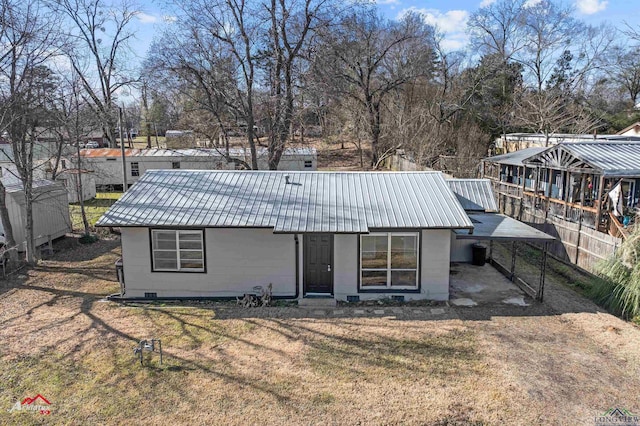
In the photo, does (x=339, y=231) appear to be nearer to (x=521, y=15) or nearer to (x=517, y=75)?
(x=517, y=75)

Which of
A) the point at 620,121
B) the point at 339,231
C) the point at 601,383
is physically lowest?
the point at 601,383

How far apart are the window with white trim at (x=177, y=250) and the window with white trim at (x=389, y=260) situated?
466cm

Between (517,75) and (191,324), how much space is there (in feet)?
136

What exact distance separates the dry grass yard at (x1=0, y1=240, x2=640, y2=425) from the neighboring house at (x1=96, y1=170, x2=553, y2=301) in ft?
2.60

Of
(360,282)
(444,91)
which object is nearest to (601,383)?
(360,282)

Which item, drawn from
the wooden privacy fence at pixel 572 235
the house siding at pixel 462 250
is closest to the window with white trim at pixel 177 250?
the house siding at pixel 462 250

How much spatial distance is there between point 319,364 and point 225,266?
482 cm

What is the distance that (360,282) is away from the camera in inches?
502

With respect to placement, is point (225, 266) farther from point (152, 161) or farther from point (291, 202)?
point (152, 161)

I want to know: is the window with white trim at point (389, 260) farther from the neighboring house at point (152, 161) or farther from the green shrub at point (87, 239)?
the neighboring house at point (152, 161)

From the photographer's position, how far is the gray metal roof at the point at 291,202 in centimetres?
1241

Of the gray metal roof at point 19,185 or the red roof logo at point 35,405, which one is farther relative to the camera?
the gray metal roof at point 19,185

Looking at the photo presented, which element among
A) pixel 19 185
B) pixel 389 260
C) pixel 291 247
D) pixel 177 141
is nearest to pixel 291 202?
pixel 291 247

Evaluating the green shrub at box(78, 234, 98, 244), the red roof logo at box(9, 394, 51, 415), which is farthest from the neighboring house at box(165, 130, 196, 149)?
the red roof logo at box(9, 394, 51, 415)
